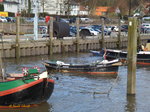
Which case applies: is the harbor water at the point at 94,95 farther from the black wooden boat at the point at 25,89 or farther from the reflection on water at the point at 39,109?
the black wooden boat at the point at 25,89

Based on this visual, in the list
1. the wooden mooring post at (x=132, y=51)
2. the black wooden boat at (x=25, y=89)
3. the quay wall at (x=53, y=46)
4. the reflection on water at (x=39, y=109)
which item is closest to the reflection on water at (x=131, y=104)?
the wooden mooring post at (x=132, y=51)

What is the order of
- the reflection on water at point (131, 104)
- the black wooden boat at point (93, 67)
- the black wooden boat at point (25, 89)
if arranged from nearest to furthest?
the black wooden boat at point (25, 89) → the reflection on water at point (131, 104) → the black wooden boat at point (93, 67)

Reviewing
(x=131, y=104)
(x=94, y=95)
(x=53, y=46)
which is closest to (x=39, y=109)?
→ (x=94, y=95)

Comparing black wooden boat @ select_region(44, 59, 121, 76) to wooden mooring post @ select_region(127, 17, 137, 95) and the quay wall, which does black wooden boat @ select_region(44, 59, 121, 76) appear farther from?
wooden mooring post @ select_region(127, 17, 137, 95)

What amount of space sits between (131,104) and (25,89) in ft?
20.3

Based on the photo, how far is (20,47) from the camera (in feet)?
133

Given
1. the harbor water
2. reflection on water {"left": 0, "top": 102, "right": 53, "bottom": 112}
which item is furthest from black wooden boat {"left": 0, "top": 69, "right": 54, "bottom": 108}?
the harbor water

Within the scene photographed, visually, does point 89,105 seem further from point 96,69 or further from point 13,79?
point 96,69

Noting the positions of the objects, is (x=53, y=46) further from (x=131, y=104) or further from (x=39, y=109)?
(x=39, y=109)

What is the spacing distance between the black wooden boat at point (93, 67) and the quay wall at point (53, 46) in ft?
22.2

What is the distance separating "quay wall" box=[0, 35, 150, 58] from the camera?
39500 millimetres

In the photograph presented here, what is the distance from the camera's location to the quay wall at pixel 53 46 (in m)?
39.5

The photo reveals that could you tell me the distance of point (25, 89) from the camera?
19719 millimetres

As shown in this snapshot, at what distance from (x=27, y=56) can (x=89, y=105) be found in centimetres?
2099
